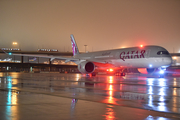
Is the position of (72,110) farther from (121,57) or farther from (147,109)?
(121,57)

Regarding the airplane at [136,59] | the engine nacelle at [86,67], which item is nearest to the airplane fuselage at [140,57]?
the airplane at [136,59]

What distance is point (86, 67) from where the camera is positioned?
27.9m

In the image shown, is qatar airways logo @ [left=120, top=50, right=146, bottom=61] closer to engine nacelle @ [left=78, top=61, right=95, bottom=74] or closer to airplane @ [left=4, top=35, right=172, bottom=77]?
airplane @ [left=4, top=35, right=172, bottom=77]

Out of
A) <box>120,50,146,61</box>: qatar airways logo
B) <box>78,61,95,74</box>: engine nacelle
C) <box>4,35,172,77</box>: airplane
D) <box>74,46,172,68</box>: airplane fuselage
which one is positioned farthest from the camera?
<box>78,61,95,74</box>: engine nacelle

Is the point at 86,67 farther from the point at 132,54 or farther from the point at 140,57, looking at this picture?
the point at 140,57

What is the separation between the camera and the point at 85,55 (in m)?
35.8

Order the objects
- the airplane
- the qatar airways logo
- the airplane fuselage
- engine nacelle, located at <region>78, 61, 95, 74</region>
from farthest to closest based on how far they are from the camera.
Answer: engine nacelle, located at <region>78, 61, 95, 74</region>
the qatar airways logo
the airplane
the airplane fuselage

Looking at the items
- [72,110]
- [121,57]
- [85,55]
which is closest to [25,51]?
[85,55]

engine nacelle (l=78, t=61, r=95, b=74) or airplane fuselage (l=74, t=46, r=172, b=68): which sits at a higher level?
airplane fuselage (l=74, t=46, r=172, b=68)

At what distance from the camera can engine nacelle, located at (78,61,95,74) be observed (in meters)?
27.6

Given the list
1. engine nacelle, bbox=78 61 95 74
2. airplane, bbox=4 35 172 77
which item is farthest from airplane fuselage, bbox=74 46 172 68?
engine nacelle, bbox=78 61 95 74

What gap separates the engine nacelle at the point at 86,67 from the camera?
90.5ft

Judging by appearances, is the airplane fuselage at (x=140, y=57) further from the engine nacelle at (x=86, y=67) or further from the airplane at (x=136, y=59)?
the engine nacelle at (x=86, y=67)

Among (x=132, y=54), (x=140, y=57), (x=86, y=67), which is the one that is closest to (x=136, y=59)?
(x=140, y=57)
